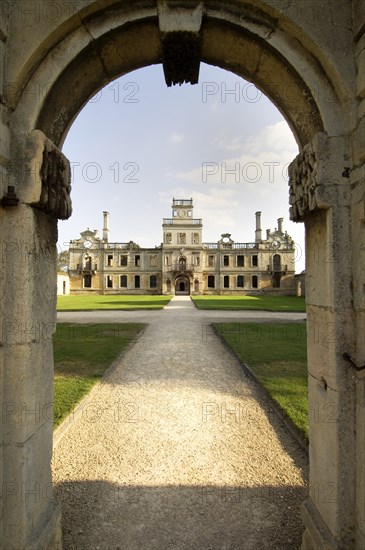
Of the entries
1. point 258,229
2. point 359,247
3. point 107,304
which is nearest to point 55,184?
point 359,247

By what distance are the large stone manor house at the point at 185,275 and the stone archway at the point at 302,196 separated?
4050 cm

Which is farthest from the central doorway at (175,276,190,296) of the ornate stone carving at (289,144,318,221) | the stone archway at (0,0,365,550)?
the stone archway at (0,0,365,550)

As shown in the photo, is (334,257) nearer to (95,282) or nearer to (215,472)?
(215,472)

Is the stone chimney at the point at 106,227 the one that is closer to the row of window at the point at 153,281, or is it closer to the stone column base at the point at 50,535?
the row of window at the point at 153,281

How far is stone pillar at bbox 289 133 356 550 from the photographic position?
204cm

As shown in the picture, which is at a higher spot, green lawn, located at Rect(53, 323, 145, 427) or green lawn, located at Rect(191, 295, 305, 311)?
green lawn, located at Rect(53, 323, 145, 427)

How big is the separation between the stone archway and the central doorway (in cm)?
4122

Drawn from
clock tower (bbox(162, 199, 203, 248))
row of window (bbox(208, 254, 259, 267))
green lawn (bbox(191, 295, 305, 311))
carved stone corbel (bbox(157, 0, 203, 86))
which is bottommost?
green lawn (bbox(191, 295, 305, 311))

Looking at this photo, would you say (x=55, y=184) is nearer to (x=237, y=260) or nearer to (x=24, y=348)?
(x=24, y=348)

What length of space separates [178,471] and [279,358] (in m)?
4.68

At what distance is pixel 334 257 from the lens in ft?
6.88

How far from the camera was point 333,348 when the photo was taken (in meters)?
2.09

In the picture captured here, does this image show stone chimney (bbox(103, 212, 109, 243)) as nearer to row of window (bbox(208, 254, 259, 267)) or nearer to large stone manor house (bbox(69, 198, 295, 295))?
large stone manor house (bbox(69, 198, 295, 295))

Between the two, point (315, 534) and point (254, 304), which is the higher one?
point (315, 534)
